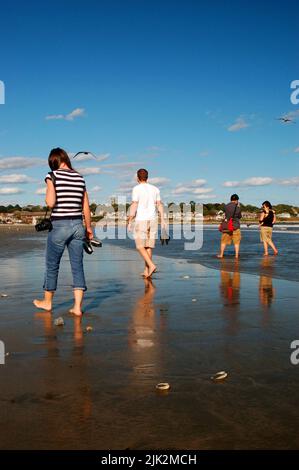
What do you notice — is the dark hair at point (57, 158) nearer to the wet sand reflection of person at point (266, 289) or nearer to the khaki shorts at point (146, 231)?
the wet sand reflection of person at point (266, 289)

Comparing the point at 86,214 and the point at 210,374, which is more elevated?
the point at 86,214

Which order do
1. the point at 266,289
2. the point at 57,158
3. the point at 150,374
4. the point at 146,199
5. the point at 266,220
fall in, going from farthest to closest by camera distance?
the point at 266,220 → the point at 146,199 → the point at 266,289 → the point at 57,158 → the point at 150,374

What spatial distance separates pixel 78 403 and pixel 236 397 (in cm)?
97

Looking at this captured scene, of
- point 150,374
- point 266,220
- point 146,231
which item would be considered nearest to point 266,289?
point 146,231

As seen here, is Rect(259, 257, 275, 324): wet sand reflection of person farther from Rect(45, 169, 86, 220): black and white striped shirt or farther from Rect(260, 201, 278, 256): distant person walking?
Rect(260, 201, 278, 256): distant person walking

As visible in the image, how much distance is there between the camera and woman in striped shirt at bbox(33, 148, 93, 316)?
19.5ft

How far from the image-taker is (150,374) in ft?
12.0

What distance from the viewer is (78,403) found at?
120 inches

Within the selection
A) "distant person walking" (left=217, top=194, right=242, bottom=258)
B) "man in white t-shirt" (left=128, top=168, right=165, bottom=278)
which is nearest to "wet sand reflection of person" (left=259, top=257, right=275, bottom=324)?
"man in white t-shirt" (left=128, top=168, right=165, bottom=278)

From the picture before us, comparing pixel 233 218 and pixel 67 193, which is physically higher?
pixel 67 193

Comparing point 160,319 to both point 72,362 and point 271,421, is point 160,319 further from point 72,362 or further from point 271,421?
point 271,421

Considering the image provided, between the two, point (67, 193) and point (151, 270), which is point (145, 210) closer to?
point (151, 270)

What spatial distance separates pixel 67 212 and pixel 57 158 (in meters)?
0.65

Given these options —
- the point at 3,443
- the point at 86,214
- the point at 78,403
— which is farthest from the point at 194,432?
the point at 86,214
